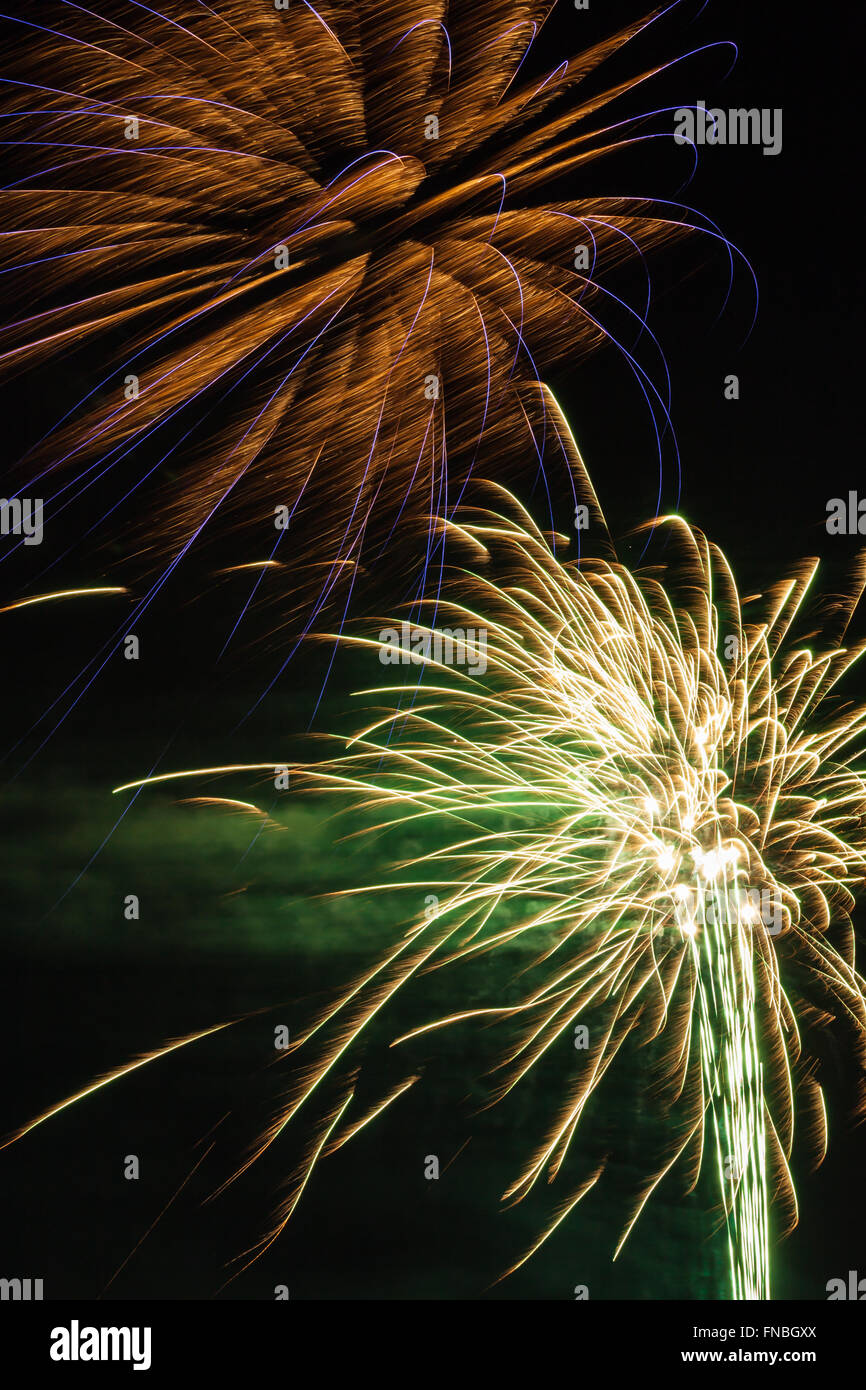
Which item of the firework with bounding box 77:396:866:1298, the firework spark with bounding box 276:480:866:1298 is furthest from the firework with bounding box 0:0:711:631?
the firework spark with bounding box 276:480:866:1298

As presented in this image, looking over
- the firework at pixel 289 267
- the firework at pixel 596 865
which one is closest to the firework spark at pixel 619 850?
the firework at pixel 596 865

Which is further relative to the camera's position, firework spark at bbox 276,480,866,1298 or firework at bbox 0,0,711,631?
firework spark at bbox 276,480,866,1298

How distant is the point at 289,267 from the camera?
4.20 meters

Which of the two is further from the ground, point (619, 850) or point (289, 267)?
point (289, 267)

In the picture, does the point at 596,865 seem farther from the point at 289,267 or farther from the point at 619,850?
the point at 289,267

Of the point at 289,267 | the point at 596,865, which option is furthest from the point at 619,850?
the point at 289,267

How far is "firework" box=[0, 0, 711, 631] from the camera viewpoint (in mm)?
4035

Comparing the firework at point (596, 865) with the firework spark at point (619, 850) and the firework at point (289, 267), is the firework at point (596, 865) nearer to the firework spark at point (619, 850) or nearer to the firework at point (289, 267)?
the firework spark at point (619, 850)

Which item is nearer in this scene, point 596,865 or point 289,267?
point 289,267

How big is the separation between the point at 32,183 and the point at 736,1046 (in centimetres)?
616

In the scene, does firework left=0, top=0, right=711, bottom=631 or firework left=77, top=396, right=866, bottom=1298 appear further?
firework left=77, top=396, right=866, bottom=1298

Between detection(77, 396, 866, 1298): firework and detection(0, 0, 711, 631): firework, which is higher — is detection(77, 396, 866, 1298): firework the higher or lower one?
the lower one

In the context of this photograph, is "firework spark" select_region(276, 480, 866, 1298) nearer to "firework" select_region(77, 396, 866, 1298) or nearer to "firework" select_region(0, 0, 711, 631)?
"firework" select_region(77, 396, 866, 1298)

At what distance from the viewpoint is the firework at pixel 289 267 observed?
13.2 feet
